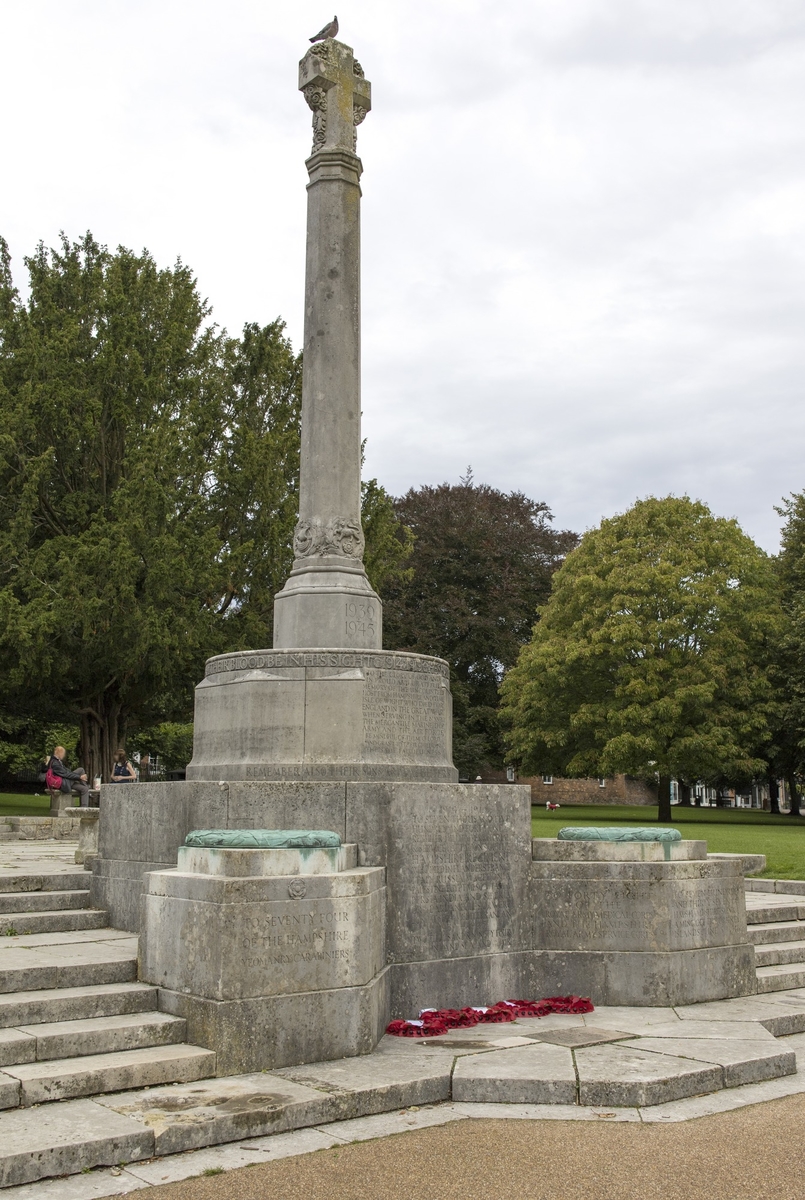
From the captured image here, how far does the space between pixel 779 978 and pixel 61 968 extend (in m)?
6.06

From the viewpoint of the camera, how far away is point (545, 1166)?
5141 mm

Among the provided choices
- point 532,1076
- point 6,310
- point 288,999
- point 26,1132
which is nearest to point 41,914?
point 288,999

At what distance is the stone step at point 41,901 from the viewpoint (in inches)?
341

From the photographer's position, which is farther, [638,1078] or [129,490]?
[129,490]

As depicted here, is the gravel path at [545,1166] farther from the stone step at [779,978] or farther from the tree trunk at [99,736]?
the tree trunk at [99,736]

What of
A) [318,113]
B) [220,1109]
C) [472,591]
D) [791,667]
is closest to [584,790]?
[472,591]

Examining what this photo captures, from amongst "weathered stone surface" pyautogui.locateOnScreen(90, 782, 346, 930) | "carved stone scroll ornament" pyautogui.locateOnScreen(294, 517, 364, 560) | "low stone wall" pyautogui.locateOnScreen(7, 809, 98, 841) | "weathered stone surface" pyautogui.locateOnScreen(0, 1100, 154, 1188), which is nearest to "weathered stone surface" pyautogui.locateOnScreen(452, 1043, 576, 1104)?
"weathered stone surface" pyautogui.locateOnScreen(0, 1100, 154, 1188)

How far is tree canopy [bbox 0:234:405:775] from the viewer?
2367 cm

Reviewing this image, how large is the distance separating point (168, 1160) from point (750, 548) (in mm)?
34670

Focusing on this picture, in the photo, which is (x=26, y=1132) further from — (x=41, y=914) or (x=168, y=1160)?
(x=41, y=914)

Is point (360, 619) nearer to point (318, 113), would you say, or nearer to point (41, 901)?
point (41, 901)

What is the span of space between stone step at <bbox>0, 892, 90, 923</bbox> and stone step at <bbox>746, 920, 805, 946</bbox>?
20.4 ft

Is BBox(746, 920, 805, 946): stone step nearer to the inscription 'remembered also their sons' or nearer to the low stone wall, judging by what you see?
the inscription 'remembered also their sons'

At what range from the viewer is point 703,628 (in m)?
35.4
